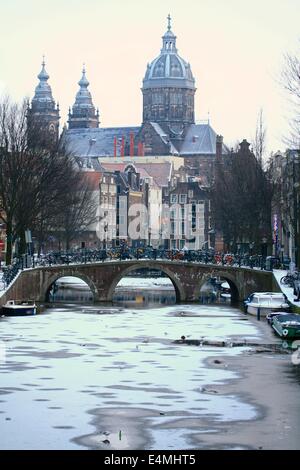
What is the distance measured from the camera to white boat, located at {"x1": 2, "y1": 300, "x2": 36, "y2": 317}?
67.1 m

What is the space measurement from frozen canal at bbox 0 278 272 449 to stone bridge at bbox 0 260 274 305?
18922 millimetres

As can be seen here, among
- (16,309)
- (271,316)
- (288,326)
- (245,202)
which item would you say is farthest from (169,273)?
(288,326)

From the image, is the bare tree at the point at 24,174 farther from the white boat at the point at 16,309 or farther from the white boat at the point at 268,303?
the white boat at the point at 268,303

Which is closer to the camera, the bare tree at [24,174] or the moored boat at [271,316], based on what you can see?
the moored boat at [271,316]

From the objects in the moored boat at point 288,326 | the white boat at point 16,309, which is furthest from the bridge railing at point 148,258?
the moored boat at point 288,326

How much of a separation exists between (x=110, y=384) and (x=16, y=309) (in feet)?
86.7

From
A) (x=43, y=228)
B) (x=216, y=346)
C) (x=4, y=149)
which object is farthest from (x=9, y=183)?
(x=216, y=346)

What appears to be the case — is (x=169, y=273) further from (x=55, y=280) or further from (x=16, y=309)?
(x=16, y=309)

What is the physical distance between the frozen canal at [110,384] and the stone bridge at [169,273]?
1892 centimetres

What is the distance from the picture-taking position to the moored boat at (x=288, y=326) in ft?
183

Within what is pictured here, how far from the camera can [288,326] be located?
5603cm

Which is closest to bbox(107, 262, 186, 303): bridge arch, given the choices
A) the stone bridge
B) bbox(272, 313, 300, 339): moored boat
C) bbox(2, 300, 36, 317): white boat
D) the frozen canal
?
the stone bridge

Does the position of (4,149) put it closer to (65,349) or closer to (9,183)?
(9,183)

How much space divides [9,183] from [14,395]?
147 ft
